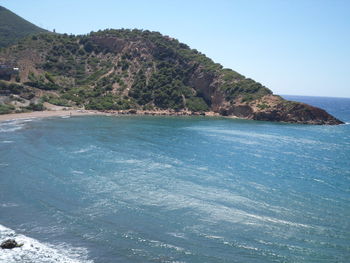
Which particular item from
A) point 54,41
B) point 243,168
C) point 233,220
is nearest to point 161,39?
point 54,41

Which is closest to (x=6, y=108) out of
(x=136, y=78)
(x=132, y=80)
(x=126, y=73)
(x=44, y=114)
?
(x=44, y=114)

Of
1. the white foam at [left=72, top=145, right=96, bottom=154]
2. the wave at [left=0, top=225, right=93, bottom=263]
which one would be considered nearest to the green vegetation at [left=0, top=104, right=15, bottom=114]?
the white foam at [left=72, top=145, right=96, bottom=154]

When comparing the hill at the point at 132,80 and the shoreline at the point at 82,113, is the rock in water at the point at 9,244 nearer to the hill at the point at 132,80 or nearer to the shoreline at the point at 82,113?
the shoreline at the point at 82,113

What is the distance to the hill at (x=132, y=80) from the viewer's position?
96.7 meters

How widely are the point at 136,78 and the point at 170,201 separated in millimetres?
92248

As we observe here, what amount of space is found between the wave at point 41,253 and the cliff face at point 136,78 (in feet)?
259

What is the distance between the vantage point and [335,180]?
36.8m

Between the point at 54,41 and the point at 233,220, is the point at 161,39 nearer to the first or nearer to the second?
the point at 54,41

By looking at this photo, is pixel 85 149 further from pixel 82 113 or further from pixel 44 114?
pixel 82 113

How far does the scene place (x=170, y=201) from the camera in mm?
29516

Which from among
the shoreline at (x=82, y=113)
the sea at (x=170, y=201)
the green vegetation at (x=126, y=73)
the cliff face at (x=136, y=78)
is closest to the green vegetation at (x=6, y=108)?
the shoreline at (x=82, y=113)

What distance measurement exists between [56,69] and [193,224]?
104602mm

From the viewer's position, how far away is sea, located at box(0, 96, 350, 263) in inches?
843

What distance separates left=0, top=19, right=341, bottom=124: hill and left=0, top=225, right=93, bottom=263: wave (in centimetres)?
6943
